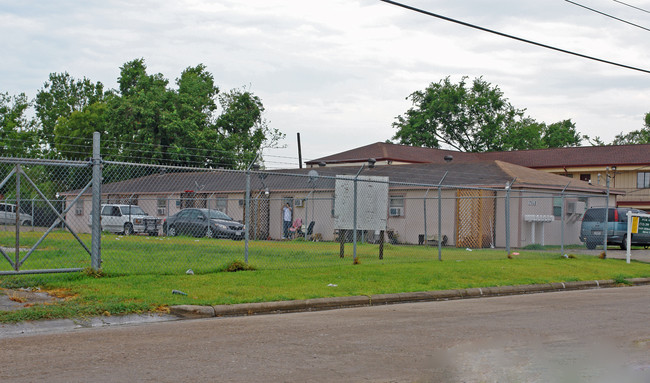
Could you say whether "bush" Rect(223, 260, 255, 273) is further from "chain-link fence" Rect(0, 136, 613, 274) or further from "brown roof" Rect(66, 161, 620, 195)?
"brown roof" Rect(66, 161, 620, 195)

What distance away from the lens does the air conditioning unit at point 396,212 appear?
3247 centimetres

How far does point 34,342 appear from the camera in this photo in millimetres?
7660

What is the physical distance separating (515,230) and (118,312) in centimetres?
2267

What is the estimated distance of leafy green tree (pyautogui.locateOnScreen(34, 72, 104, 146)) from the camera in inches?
2894

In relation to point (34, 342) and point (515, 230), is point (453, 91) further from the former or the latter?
point (34, 342)

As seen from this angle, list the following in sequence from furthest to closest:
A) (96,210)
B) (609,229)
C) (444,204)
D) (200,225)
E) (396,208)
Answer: (396,208) → (444,204) → (609,229) → (200,225) → (96,210)

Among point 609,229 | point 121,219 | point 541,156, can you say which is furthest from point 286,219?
point 541,156

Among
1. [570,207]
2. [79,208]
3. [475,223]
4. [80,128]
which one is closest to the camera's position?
[475,223]

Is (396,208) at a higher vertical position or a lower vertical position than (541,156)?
lower

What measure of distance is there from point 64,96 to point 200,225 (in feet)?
187

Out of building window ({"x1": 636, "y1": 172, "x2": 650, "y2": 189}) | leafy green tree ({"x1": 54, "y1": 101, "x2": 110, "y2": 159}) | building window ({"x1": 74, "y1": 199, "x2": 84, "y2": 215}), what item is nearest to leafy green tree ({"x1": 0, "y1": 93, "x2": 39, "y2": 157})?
leafy green tree ({"x1": 54, "y1": 101, "x2": 110, "y2": 159})

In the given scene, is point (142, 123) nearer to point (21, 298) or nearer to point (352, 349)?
point (21, 298)

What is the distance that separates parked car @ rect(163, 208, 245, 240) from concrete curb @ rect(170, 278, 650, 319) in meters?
12.4

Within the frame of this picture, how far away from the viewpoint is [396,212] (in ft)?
107
